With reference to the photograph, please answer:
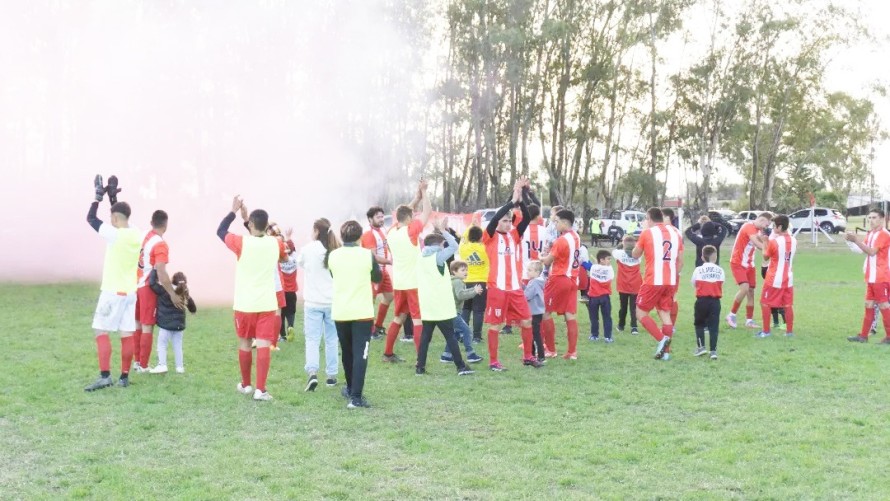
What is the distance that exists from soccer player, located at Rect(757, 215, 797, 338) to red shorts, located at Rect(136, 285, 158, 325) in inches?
354

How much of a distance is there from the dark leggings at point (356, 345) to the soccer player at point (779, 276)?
24.2ft

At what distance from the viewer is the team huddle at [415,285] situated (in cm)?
824

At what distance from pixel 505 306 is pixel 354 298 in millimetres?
2504

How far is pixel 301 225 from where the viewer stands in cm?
2056

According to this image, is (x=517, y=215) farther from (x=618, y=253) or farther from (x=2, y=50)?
(x=2, y=50)

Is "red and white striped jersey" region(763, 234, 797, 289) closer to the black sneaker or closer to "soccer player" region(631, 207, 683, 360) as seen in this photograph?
"soccer player" region(631, 207, 683, 360)

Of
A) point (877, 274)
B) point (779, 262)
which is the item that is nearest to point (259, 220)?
point (779, 262)

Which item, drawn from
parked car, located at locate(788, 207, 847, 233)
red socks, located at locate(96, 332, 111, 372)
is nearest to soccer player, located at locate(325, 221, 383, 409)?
red socks, located at locate(96, 332, 111, 372)

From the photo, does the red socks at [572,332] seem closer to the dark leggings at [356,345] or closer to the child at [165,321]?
the dark leggings at [356,345]

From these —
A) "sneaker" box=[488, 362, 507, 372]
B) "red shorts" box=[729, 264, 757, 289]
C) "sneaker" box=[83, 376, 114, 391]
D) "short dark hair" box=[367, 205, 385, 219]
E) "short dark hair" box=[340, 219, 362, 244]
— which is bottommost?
"sneaker" box=[83, 376, 114, 391]

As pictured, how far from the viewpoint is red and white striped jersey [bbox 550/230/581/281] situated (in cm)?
1045

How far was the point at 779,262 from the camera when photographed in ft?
41.7

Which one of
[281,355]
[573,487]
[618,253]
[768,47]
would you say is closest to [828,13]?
[768,47]

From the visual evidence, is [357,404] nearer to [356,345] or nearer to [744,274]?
[356,345]
